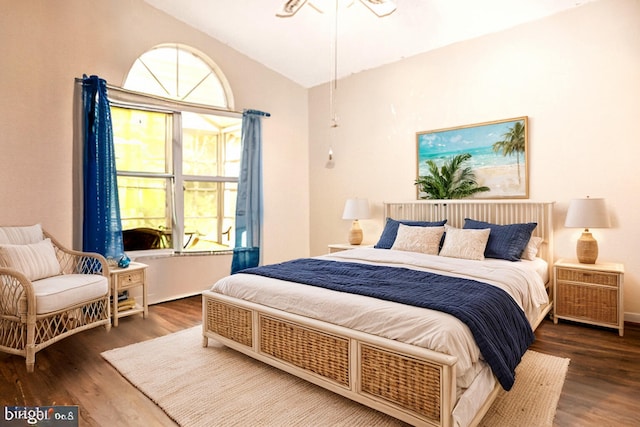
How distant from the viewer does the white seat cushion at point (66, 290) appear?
250 cm

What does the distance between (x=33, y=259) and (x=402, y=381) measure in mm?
2879

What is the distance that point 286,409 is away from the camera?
196 cm

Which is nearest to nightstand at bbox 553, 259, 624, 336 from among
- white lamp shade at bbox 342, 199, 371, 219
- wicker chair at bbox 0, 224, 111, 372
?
white lamp shade at bbox 342, 199, 371, 219

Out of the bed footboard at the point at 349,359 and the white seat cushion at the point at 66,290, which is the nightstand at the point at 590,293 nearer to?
the bed footboard at the point at 349,359

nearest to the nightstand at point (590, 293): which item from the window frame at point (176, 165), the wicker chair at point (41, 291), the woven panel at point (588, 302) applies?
the woven panel at point (588, 302)

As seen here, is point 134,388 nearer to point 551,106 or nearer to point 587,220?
point 587,220

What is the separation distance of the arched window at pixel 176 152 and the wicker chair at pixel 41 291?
2.86 feet

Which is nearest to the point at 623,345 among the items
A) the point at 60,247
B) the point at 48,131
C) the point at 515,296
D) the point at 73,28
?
the point at 515,296

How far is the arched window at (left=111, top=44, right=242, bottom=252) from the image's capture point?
398cm

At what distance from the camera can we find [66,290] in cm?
264

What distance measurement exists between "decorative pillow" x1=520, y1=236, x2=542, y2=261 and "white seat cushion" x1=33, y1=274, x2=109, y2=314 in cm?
367

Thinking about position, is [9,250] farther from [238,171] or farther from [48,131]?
[238,171]

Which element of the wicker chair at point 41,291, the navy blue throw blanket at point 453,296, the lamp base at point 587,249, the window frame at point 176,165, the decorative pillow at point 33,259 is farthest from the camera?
the window frame at point 176,165

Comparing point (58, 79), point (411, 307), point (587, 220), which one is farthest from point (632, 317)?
point (58, 79)
